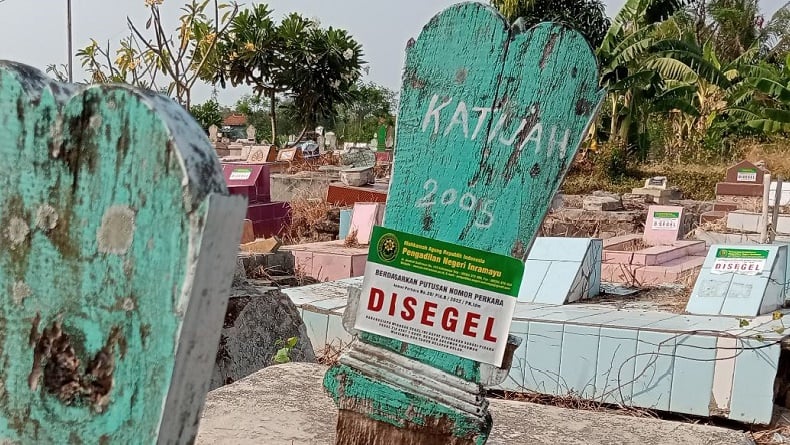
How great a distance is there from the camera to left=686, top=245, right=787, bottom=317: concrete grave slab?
3.70 meters

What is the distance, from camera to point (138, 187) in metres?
0.92

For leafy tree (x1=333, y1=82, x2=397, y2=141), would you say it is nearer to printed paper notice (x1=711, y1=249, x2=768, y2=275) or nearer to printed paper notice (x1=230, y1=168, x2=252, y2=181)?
printed paper notice (x1=230, y1=168, x2=252, y2=181)

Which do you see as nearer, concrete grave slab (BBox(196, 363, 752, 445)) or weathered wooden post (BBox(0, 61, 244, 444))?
weathered wooden post (BBox(0, 61, 244, 444))

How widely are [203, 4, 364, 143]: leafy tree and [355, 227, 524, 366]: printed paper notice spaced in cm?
1782

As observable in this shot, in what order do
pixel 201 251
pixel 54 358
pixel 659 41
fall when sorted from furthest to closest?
1. pixel 659 41
2. pixel 54 358
3. pixel 201 251

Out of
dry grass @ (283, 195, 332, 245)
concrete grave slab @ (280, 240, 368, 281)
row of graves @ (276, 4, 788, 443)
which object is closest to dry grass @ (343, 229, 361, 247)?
concrete grave slab @ (280, 240, 368, 281)

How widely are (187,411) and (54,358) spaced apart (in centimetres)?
20

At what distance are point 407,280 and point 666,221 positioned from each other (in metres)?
6.92

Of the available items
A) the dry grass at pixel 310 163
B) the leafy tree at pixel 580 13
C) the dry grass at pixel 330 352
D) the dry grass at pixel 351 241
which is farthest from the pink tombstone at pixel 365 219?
the leafy tree at pixel 580 13

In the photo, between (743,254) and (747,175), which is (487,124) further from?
(747,175)

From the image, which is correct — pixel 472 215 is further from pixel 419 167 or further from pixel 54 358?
pixel 54 358

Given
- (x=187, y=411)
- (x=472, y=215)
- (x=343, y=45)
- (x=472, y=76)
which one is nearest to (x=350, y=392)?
(x=472, y=215)

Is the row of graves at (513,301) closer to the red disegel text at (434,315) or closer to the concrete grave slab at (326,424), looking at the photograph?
the red disegel text at (434,315)

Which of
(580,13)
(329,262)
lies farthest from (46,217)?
(580,13)
